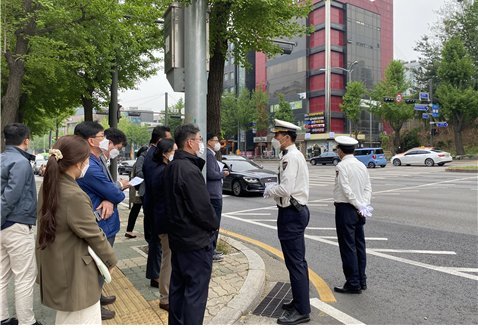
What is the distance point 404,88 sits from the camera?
4347 centimetres

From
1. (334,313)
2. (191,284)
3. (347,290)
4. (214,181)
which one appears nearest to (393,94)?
(214,181)

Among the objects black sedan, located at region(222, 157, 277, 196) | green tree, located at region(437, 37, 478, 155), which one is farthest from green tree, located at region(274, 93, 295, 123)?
black sedan, located at region(222, 157, 277, 196)

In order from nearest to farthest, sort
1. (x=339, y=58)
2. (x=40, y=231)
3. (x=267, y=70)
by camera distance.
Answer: (x=40, y=231), (x=339, y=58), (x=267, y=70)

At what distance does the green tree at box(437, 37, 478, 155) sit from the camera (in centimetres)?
3678

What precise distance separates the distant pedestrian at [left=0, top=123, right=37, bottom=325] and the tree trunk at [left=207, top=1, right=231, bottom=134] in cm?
394

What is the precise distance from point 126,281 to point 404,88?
44.9m

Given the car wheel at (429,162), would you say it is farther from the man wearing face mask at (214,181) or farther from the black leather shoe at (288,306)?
the black leather shoe at (288,306)

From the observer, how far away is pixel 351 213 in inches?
181

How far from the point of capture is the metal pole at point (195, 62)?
486 centimetres

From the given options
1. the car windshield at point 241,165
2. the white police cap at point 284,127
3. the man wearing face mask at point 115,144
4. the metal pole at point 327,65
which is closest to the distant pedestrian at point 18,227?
the man wearing face mask at point 115,144

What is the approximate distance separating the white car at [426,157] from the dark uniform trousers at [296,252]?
30.8 metres

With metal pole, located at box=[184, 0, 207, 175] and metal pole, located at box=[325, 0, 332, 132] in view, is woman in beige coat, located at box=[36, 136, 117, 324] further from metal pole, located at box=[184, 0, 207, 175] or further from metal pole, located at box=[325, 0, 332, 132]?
metal pole, located at box=[325, 0, 332, 132]

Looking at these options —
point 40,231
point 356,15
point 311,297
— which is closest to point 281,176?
point 311,297

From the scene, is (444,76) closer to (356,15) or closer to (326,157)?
(326,157)
